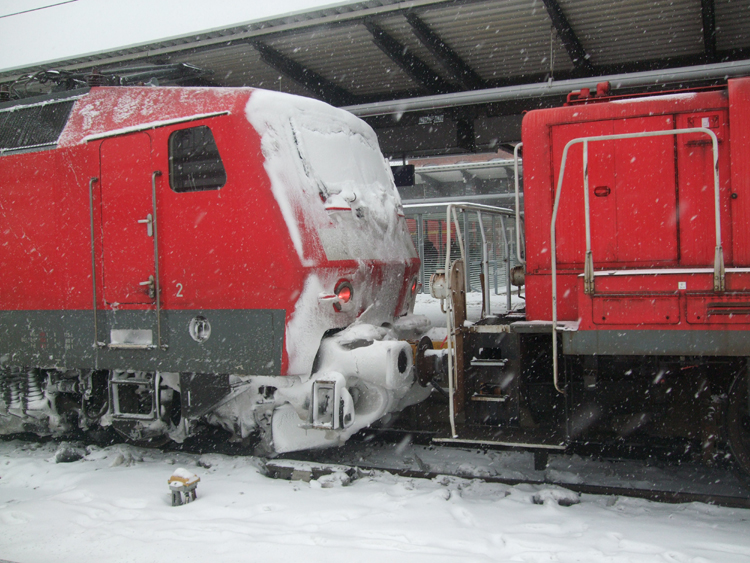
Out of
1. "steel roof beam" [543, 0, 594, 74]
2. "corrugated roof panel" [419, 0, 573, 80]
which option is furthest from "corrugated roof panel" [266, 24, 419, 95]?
"steel roof beam" [543, 0, 594, 74]

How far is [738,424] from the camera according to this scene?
4320mm

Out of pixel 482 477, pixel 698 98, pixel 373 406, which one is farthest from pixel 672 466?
pixel 698 98

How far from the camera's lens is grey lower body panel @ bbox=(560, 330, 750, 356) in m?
3.93

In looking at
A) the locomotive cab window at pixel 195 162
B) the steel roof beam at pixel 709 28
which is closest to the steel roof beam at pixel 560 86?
the steel roof beam at pixel 709 28

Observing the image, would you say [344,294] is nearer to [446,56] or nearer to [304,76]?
[446,56]

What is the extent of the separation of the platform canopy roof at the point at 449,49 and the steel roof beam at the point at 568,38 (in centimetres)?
1

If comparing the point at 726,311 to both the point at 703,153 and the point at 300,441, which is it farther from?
the point at 300,441

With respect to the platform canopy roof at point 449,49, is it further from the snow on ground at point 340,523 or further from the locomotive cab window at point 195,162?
the snow on ground at point 340,523

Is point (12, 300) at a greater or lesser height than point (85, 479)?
greater

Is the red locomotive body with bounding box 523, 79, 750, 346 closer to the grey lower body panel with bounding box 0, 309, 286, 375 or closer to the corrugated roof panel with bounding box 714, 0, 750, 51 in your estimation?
the corrugated roof panel with bounding box 714, 0, 750, 51

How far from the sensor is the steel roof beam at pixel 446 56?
6.49m

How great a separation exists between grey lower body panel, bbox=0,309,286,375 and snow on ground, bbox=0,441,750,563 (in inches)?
37.2

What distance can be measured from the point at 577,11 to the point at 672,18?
98cm

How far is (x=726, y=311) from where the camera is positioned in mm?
3920
